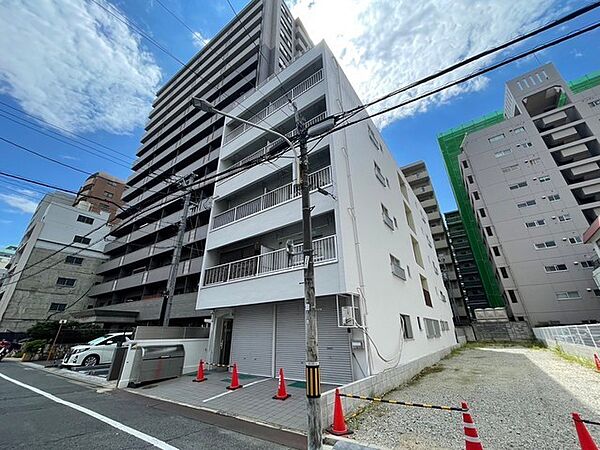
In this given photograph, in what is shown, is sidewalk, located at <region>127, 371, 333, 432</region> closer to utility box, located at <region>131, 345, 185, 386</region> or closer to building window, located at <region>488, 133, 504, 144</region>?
utility box, located at <region>131, 345, 185, 386</region>

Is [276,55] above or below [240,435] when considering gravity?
above

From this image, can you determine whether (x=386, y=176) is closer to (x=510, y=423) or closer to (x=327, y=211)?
(x=327, y=211)

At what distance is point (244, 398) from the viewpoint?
6.95m

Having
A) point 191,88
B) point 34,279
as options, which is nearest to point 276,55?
point 191,88

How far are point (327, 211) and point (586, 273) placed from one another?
33094 mm

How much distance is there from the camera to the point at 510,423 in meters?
4.74

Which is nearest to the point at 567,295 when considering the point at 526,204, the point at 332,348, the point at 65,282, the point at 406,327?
the point at 526,204

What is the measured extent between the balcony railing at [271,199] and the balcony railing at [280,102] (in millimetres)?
3892

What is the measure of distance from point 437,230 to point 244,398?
40.2m

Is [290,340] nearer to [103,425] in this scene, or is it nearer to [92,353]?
[103,425]

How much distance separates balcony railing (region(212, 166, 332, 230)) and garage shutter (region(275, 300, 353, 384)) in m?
4.31

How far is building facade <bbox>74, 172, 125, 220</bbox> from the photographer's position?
118 ft

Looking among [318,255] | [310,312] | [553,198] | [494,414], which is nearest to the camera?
[310,312]

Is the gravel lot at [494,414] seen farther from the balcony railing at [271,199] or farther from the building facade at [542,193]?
the building facade at [542,193]
